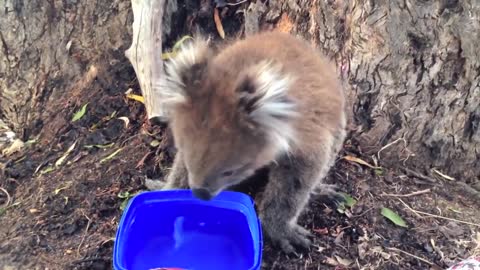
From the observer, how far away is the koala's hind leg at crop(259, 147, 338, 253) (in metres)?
3.23

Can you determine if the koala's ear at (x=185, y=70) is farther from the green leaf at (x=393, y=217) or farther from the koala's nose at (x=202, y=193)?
the green leaf at (x=393, y=217)

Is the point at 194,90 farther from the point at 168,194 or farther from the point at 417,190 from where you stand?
the point at 417,190

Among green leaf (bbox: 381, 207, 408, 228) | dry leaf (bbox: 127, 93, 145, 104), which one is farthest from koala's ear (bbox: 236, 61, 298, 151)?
dry leaf (bbox: 127, 93, 145, 104)

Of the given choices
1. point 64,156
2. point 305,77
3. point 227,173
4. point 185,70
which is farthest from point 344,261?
point 64,156

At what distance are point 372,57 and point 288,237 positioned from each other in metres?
1.26

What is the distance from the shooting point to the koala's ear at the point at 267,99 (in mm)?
2549

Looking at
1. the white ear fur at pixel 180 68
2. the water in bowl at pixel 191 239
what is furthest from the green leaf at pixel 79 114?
the white ear fur at pixel 180 68

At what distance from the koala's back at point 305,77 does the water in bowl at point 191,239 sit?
2.01 feet

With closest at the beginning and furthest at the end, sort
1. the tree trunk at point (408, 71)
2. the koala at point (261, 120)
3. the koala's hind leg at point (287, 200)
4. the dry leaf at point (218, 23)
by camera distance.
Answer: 1. the koala at point (261, 120)
2. the koala's hind leg at point (287, 200)
3. the tree trunk at point (408, 71)
4. the dry leaf at point (218, 23)

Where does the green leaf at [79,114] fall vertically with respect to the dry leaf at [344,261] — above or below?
above

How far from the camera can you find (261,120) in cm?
267

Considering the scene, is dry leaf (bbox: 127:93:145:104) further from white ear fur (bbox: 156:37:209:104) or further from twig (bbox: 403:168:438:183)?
twig (bbox: 403:168:438:183)

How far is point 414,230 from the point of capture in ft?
11.3

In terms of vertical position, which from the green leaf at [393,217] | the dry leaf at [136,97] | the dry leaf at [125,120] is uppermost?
the dry leaf at [136,97]
